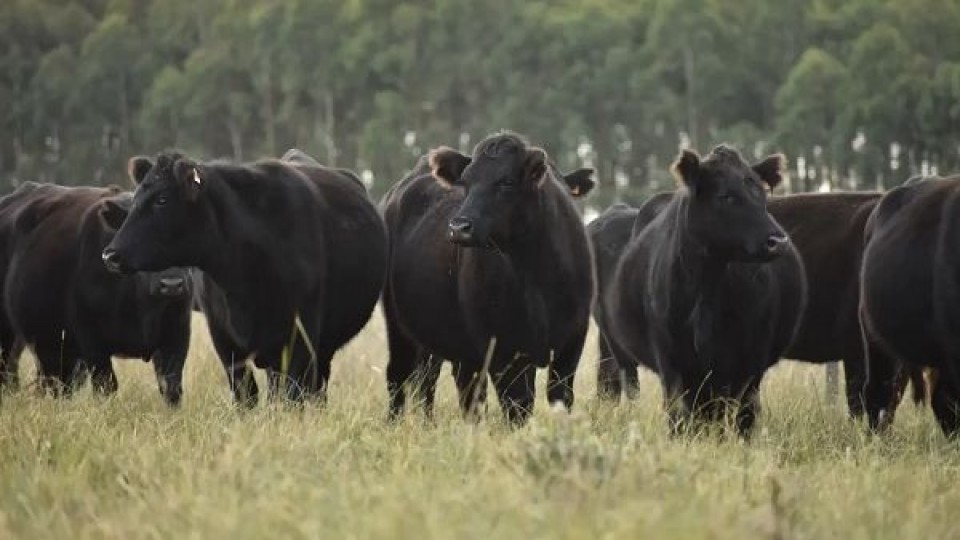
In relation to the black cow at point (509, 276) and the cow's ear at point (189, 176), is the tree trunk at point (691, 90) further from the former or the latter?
the cow's ear at point (189, 176)

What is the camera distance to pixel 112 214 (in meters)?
9.80

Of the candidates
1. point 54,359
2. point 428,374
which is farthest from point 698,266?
point 54,359

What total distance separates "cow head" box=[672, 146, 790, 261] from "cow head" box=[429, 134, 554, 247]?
80cm

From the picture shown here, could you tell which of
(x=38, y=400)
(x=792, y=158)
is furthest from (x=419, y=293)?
(x=792, y=158)

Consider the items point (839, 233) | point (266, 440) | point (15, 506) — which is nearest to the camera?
point (15, 506)

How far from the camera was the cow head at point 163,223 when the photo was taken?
8.62 meters

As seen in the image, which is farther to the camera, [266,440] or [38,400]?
[38,400]

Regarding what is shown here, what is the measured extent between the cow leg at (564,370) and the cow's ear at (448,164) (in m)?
1.17

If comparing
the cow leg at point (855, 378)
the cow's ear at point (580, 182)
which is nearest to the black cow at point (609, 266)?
the cow leg at point (855, 378)

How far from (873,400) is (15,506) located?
5.62 meters

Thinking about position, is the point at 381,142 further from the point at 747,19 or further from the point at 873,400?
the point at 873,400

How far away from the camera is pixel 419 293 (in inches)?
380

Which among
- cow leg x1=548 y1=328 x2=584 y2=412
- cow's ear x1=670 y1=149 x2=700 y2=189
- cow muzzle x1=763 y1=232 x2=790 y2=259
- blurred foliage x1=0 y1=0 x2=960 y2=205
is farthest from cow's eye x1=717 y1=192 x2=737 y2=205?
blurred foliage x1=0 y1=0 x2=960 y2=205

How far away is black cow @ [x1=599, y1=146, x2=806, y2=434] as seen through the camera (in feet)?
27.5
